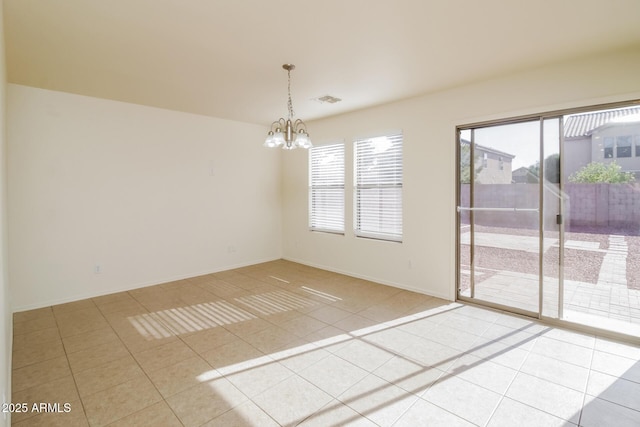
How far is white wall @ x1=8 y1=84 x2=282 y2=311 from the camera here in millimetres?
3730

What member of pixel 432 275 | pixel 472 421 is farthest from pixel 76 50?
pixel 432 275

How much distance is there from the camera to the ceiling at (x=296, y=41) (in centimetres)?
222

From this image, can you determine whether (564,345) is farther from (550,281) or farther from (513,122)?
(513,122)

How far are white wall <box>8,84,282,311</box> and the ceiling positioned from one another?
0.53 meters

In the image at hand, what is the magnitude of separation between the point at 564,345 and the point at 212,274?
15.3 ft

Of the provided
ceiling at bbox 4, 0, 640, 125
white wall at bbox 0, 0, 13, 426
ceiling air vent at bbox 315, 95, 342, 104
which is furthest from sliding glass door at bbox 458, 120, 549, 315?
white wall at bbox 0, 0, 13, 426

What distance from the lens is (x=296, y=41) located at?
2.66 m

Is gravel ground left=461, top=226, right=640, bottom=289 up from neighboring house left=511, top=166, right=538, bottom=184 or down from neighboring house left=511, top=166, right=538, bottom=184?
down

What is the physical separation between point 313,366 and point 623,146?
3.44m

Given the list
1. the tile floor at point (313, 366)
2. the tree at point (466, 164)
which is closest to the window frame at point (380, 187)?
the tree at point (466, 164)

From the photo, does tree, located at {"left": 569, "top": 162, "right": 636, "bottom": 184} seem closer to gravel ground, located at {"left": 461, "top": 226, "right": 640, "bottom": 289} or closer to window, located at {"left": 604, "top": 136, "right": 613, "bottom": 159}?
window, located at {"left": 604, "top": 136, "right": 613, "bottom": 159}

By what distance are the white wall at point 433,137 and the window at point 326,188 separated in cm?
16

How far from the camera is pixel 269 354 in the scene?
8.96ft

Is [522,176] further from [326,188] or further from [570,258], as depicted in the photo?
[326,188]
